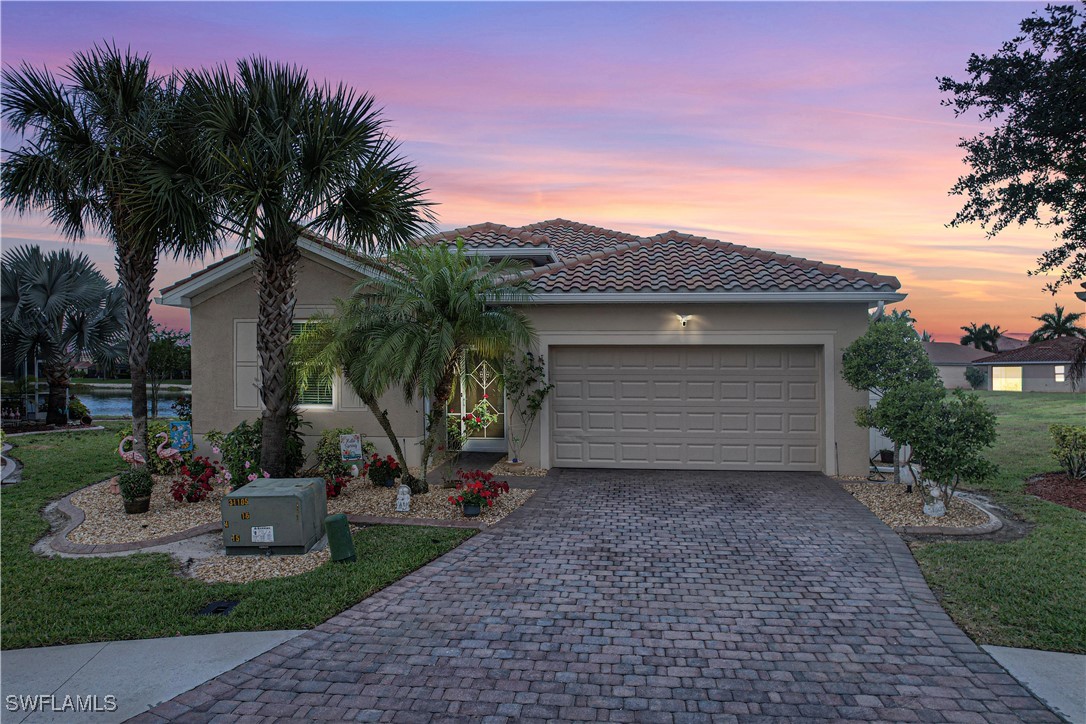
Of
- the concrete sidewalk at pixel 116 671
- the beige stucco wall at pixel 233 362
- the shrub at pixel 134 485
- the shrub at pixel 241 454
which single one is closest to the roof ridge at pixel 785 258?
the beige stucco wall at pixel 233 362

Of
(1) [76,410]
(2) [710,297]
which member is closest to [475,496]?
(2) [710,297]

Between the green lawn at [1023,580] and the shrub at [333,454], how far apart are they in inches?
332

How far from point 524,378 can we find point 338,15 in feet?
22.7

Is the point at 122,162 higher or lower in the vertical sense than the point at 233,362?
higher

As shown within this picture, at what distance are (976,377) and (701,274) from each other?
1976 inches

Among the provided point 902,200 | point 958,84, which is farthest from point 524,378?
point 958,84

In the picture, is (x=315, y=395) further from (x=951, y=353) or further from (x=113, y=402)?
(x=951, y=353)

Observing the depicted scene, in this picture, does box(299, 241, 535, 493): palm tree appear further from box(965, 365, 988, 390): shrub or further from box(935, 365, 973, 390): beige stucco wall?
box(935, 365, 973, 390): beige stucco wall

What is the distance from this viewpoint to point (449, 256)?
953 centimetres

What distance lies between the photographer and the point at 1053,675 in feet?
14.9

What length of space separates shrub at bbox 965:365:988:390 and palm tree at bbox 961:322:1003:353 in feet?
92.2

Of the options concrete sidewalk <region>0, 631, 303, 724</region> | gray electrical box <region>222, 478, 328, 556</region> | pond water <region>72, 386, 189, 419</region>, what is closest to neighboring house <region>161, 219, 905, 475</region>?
gray electrical box <region>222, 478, 328, 556</region>

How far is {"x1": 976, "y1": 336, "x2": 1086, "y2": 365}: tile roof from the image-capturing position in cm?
4469

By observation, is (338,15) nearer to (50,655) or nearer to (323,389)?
(323,389)
